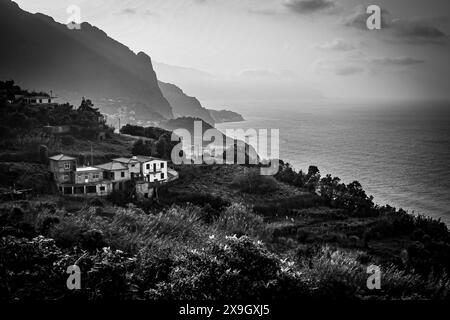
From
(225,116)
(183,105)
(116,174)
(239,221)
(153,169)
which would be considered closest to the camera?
(239,221)

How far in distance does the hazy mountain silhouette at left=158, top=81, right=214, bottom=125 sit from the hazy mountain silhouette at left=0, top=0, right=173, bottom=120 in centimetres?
1137

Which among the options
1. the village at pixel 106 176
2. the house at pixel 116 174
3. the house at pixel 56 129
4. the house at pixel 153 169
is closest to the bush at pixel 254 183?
the house at pixel 153 169

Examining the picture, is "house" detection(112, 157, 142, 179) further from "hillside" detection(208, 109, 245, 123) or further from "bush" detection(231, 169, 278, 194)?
"hillside" detection(208, 109, 245, 123)

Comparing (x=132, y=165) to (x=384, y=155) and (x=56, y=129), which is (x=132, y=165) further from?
(x=384, y=155)

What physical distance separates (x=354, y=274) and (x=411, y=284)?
2.45 meters

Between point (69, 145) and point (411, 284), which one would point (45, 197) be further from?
point (411, 284)

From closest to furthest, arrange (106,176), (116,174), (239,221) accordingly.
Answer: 1. (239,221)
2. (106,176)
3. (116,174)

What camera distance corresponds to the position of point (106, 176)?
36.8 m

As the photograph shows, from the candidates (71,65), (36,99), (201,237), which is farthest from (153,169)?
(71,65)

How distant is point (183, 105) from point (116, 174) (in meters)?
139

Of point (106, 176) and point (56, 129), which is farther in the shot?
point (56, 129)

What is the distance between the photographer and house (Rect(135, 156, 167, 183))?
38.9 m

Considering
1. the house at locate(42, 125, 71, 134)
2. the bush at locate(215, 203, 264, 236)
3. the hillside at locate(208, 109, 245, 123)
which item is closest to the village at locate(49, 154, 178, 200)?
the bush at locate(215, 203, 264, 236)

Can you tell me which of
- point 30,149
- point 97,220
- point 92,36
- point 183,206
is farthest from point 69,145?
point 92,36
